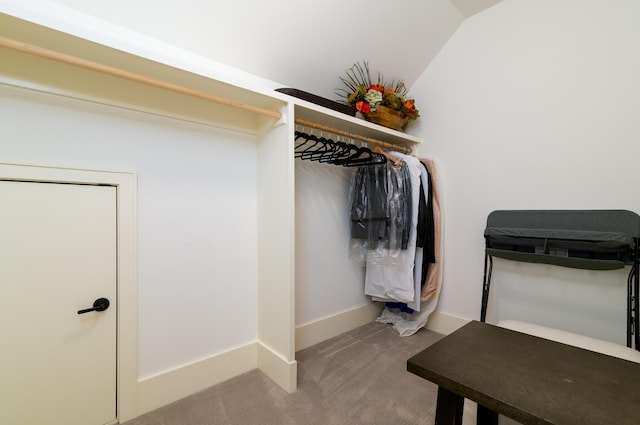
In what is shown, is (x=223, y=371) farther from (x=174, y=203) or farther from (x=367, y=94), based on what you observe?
(x=367, y=94)

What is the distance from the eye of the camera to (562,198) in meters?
1.88

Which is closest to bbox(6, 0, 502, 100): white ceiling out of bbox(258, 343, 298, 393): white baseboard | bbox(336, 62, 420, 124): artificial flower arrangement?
bbox(336, 62, 420, 124): artificial flower arrangement

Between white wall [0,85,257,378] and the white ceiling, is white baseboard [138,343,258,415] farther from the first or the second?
the white ceiling

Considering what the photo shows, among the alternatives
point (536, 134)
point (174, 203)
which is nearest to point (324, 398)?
point (174, 203)

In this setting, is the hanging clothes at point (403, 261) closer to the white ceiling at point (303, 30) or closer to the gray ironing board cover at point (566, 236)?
the gray ironing board cover at point (566, 236)

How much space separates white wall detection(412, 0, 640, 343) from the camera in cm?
170

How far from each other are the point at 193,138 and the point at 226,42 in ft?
2.12

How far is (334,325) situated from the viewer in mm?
2492

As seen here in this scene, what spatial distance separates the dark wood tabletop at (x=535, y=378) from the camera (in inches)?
27.5

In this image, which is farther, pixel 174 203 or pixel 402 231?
pixel 402 231

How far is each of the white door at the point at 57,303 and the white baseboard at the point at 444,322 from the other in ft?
8.00

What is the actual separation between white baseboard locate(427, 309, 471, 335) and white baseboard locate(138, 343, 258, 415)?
164cm

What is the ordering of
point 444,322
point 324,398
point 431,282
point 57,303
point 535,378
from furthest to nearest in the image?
1. point 444,322
2. point 431,282
3. point 324,398
4. point 57,303
5. point 535,378

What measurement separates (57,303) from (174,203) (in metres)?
0.72
